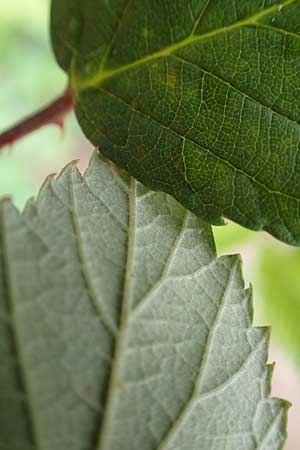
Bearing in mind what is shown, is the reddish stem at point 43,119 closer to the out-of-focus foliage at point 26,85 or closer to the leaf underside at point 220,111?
the leaf underside at point 220,111

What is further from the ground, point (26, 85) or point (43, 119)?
point (26, 85)

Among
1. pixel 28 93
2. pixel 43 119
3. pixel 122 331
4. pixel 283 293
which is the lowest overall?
pixel 122 331

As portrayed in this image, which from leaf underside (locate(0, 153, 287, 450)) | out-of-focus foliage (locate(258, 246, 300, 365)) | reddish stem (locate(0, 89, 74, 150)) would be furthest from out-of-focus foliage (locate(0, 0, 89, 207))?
leaf underside (locate(0, 153, 287, 450))

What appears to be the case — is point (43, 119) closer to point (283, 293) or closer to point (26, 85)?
point (283, 293)

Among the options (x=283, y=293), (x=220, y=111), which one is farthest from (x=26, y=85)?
(x=220, y=111)

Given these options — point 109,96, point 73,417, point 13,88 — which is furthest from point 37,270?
point 13,88

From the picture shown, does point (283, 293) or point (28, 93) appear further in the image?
point (28, 93)
